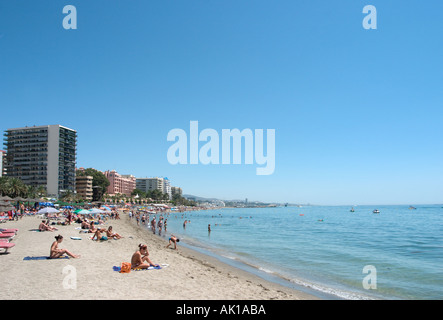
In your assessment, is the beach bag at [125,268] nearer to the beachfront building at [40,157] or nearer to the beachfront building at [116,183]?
the beachfront building at [40,157]

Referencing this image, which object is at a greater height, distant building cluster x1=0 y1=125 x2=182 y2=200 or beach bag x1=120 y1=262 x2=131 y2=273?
distant building cluster x1=0 y1=125 x2=182 y2=200

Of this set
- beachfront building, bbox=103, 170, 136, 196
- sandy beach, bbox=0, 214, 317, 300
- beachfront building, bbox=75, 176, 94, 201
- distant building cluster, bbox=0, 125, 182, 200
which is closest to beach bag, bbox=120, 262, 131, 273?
sandy beach, bbox=0, 214, 317, 300

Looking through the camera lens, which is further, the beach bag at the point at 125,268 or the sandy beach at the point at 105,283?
the beach bag at the point at 125,268

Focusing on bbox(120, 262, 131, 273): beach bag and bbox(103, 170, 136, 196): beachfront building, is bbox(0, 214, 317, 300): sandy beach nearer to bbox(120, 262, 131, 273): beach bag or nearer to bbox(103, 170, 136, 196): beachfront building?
bbox(120, 262, 131, 273): beach bag

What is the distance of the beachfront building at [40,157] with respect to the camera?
106 metres

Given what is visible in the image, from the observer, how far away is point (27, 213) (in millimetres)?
43438

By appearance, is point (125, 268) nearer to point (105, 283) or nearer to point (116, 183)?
point (105, 283)

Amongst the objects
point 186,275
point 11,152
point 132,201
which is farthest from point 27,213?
point 132,201

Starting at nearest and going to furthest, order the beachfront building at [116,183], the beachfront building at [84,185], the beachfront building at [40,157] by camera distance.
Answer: the beachfront building at [40,157], the beachfront building at [84,185], the beachfront building at [116,183]

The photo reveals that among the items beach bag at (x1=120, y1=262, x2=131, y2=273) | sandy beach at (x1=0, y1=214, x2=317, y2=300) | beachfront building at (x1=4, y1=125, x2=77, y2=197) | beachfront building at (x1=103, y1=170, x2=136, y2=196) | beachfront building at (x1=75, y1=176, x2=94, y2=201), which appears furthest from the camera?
beachfront building at (x1=103, y1=170, x2=136, y2=196)

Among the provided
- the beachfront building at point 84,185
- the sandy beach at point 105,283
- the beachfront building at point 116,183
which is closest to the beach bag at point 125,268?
the sandy beach at point 105,283

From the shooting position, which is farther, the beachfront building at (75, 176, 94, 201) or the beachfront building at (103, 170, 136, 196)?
the beachfront building at (103, 170, 136, 196)

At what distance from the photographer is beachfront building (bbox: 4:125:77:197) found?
10588cm
